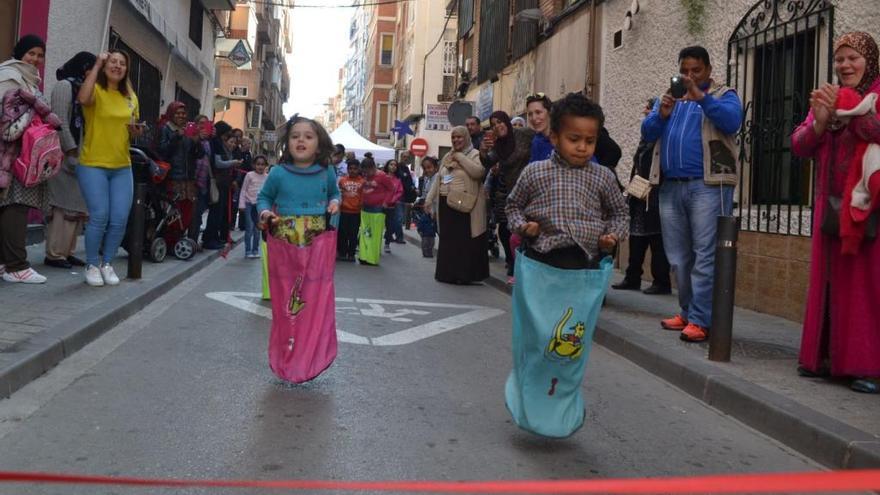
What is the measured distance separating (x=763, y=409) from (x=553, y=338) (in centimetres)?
147

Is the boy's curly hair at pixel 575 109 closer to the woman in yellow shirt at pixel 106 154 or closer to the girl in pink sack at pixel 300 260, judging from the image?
the girl in pink sack at pixel 300 260

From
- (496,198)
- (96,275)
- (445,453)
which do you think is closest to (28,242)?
(96,275)

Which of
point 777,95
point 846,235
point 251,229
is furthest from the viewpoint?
point 251,229

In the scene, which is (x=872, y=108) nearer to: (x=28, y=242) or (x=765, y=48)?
(x=765, y=48)

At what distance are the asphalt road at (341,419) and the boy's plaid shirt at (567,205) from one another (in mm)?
956

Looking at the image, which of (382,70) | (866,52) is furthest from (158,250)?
(382,70)

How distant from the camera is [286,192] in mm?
5211

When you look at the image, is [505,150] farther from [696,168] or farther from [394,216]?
[394,216]

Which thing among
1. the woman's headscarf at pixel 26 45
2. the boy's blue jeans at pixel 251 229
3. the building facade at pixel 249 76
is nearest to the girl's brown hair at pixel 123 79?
the woman's headscarf at pixel 26 45

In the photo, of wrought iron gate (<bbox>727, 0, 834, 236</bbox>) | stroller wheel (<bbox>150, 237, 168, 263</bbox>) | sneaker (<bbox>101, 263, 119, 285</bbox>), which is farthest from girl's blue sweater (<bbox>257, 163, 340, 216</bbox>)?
stroller wheel (<bbox>150, 237, 168, 263</bbox>)

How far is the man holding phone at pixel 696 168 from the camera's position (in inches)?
249

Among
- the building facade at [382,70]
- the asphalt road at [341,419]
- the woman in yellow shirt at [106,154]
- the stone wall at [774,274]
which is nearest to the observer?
the asphalt road at [341,419]

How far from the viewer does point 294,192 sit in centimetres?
520

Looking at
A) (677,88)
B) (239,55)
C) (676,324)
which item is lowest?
(676,324)
